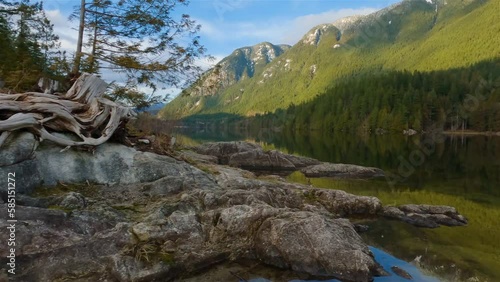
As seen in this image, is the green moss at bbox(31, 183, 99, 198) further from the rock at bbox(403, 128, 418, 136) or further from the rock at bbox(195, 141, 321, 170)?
the rock at bbox(403, 128, 418, 136)

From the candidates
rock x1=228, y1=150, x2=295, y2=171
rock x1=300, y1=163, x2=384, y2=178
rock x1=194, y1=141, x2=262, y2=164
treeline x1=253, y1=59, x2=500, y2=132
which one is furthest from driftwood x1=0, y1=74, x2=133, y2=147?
treeline x1=253, y1=59, x2=500, y2=132

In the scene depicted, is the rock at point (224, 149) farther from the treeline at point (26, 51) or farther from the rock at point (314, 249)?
the rock at point (314, 249)

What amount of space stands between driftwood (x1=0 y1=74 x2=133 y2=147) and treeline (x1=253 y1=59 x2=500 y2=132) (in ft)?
376

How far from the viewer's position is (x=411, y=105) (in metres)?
118

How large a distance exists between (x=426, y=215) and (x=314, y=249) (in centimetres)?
919

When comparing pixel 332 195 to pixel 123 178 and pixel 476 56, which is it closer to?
pixel 123 178

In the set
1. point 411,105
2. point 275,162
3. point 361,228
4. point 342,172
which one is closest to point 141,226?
point 361,228

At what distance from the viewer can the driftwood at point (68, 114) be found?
956 cm

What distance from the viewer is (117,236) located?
8.03 meters

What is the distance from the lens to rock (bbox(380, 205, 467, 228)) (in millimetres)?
14664

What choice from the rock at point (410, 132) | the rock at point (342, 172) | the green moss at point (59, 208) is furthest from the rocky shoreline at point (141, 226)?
the rock at point (410, 132)

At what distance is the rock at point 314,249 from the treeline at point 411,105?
112655 millimetres

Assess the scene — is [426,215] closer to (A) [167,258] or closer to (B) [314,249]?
(B) [314,249]

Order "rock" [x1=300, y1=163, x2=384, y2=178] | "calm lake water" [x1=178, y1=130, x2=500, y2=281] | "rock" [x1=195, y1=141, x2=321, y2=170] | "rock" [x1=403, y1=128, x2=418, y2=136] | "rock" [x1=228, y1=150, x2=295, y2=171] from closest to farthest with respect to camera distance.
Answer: "calm lake water" [x1=178, y1=130, x2=500, y2=281], "rock" [x1=300, y1=163, x2=384, y2=178], "rock" [x1=228, y1=150, x2=295, y2=171], "rock" [x1=195, y1=141, x2=321, y2=170], "rock" [x1=403, y1=128, x2=418, y2=136]
